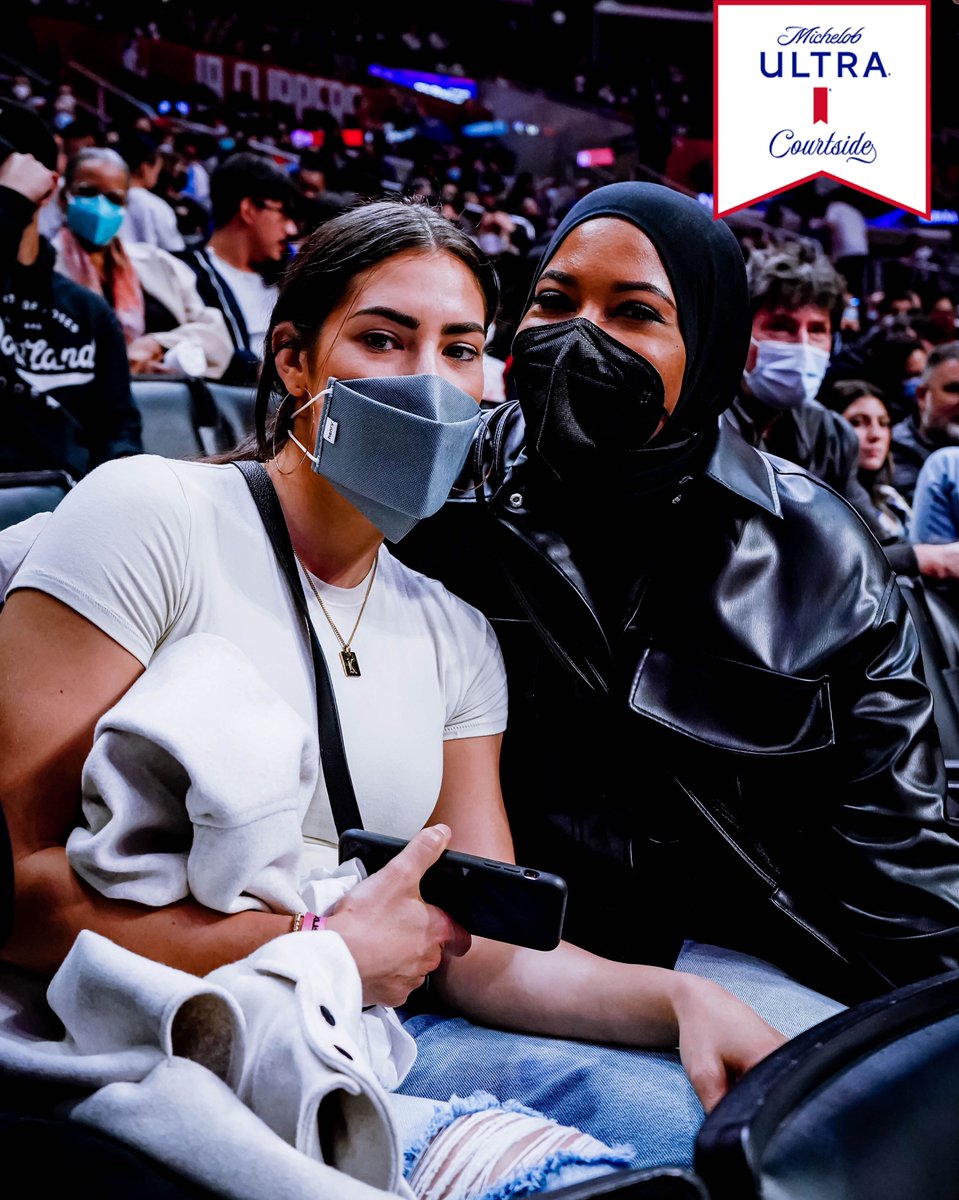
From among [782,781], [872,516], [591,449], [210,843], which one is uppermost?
[591,449]

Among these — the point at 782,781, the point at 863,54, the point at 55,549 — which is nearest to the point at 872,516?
the point at 863,54

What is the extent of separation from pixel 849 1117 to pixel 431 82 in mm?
21631

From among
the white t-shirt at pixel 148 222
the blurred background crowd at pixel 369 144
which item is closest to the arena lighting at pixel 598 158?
the blurred background crowd at pixel 369 144

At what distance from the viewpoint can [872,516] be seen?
357 cm

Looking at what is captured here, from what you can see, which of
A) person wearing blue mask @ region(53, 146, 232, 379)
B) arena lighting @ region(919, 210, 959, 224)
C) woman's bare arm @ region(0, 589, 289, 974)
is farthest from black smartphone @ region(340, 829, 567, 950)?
arena lighting @ region(919, 210, 959, 224)

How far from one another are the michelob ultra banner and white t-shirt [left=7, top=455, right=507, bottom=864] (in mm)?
1020

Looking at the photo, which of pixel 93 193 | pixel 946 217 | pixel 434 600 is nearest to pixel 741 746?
pixel 434 600

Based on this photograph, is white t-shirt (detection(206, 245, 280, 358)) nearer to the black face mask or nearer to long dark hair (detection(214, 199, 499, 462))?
long dark hair (detection(214, 199, 499, 462))

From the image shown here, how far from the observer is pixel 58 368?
12.0 feet

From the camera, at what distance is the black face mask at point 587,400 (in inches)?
69.6

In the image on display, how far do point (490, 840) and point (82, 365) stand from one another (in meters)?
2.50

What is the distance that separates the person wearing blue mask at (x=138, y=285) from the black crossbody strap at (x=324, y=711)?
298cm

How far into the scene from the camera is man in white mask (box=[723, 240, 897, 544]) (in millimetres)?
3568

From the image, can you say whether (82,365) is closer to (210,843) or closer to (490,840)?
(490,840)
